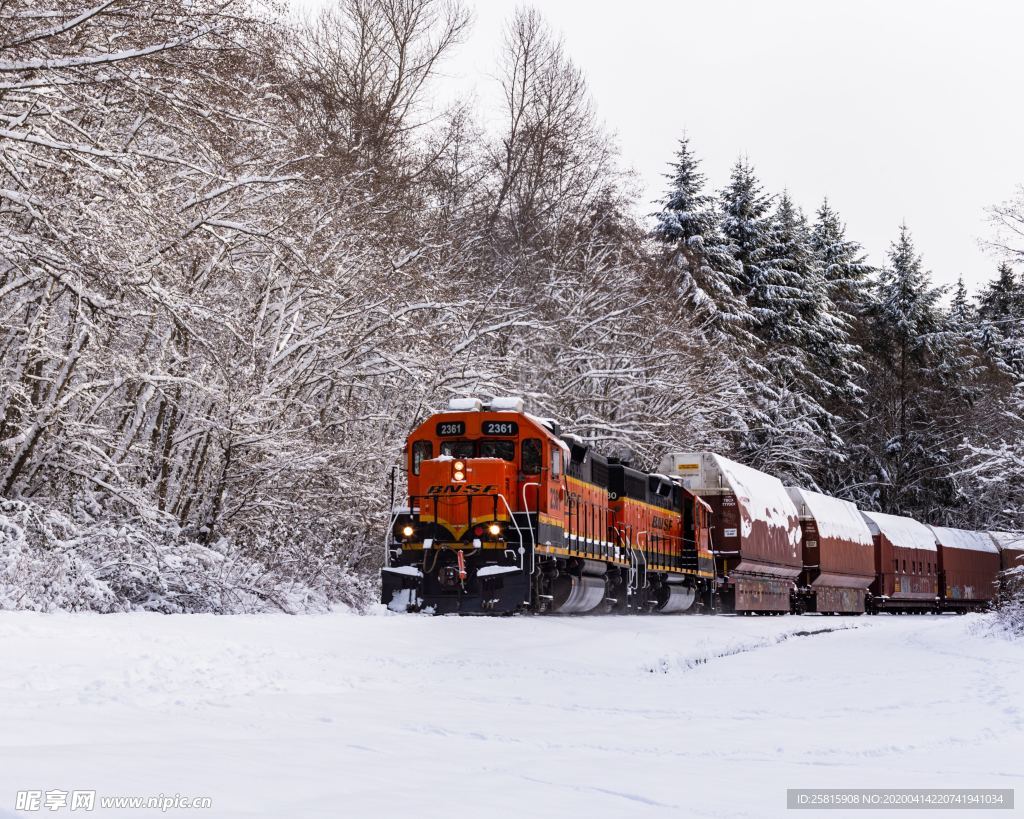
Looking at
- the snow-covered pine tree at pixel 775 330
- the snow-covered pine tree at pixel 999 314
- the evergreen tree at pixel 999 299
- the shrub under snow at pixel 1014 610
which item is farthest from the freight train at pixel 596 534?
the evergreen tree at pixel 999 299

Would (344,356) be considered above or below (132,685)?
above

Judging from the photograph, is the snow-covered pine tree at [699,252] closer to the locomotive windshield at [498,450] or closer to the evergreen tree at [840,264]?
the evergreen tree at [840,264]

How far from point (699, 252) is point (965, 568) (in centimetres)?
1650

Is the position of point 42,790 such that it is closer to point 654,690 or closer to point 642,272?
→ point 654,690

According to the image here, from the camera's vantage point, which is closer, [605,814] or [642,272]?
[605,814]

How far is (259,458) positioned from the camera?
20.5m

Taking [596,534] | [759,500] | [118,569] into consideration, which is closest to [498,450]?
[596,534]

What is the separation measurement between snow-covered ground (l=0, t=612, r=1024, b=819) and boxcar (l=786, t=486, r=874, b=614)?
63.0ft

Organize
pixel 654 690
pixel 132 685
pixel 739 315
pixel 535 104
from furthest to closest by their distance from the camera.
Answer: pixel 739 315 → pixel 535 104 → pixel 654 690 → pixel 132 685

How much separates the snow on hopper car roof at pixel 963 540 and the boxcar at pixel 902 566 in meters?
1.18

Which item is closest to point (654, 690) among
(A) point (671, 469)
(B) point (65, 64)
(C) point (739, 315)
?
(B) point (65, 64)

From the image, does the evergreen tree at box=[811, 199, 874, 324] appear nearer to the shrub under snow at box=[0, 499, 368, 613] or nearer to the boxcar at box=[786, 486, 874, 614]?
the boxcar at box=[786, 486, 874, 614]

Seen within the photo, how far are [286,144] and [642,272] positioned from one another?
18.0 meters

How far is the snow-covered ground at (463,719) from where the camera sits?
5.31 meters
